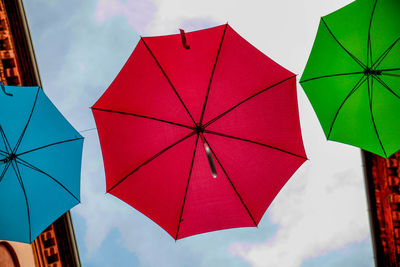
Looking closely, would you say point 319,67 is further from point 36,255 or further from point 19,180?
point 36,255

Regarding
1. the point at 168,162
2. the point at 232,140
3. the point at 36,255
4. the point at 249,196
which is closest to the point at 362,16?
the point at 232,140

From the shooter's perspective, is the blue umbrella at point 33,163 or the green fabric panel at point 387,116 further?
the green fabric panel at point 387,116

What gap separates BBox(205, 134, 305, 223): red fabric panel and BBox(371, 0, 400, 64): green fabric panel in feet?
10.3

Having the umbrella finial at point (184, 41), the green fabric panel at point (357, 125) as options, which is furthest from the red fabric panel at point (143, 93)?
the green fabric panel at point (357, 125)

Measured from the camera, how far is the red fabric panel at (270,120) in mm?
5355

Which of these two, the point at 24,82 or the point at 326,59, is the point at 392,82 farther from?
the point at 24,82

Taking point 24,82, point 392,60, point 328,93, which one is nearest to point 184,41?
point 328,93

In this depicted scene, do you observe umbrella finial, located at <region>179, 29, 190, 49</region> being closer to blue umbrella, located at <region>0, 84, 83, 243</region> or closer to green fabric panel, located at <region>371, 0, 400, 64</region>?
blue umbrella, located at <region>0, 84, 83, 243</region>

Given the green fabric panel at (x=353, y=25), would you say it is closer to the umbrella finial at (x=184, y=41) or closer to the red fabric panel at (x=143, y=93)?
the umbrella finial at (x=184, y=41)

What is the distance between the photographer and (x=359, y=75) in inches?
239

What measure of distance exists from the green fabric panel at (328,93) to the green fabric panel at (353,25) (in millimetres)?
585

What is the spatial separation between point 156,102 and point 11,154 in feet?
11.1

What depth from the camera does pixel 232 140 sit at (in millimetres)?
5438

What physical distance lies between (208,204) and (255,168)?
4.21 feet
